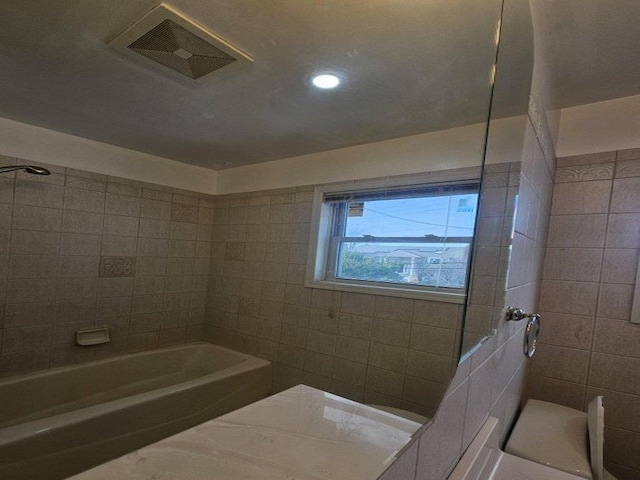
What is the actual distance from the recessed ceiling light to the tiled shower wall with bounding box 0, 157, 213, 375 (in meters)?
0.29

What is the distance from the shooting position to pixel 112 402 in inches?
16.6

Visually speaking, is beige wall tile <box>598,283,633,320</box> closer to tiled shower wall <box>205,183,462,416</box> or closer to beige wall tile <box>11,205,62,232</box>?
tiled shower wall <box>205,183,462,416</box>

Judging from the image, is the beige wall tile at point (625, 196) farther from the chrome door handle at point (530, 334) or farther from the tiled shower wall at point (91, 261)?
the tiled shower wall at point (91, 261)

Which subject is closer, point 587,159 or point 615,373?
point 615,373

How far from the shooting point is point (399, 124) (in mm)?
700

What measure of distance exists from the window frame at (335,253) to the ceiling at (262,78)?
103 mm

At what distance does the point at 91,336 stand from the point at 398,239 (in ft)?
2.06

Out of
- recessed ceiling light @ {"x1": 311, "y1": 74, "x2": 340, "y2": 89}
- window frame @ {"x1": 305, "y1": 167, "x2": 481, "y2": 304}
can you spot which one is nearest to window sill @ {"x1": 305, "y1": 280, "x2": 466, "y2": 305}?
window frame @ {"x1": 305, "y1": 167, "x2": 481, "y2": 304}

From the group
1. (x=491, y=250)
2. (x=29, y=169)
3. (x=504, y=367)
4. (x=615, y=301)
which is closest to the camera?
(x=29, y=169)

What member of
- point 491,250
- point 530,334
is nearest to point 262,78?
point 491,250

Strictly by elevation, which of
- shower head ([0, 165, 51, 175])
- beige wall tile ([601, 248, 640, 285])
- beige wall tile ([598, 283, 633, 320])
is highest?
shower head ([0, 165, 51, 175])

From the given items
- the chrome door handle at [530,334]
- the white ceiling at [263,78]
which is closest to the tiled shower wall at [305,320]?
the white ceiling at [263,78]

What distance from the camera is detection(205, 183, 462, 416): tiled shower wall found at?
1.96 feet

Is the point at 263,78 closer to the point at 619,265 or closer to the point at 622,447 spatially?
the point at 619,265
